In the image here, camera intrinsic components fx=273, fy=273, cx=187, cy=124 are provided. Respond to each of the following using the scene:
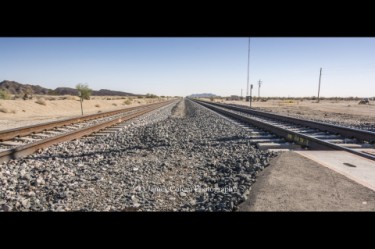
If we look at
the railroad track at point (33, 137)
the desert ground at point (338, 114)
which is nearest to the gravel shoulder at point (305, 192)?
the railroad track at point (33, 137)

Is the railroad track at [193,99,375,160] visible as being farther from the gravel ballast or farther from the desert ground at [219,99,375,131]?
the desert ground at [219,99,375,131]

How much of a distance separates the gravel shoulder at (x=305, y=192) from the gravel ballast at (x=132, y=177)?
29cm

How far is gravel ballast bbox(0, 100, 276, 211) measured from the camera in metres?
4.12

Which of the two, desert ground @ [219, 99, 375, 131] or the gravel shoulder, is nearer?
the gravel shoulder

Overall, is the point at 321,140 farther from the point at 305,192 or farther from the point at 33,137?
the point at 33,137

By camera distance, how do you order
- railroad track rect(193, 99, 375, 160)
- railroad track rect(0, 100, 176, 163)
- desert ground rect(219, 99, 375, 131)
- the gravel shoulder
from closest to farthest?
the gravel shoulder, railroad track rect(0, 100, 176, 163), railroad track rect(193, 99, 375, 160), desert ground rect(219, 99, 375, 131)

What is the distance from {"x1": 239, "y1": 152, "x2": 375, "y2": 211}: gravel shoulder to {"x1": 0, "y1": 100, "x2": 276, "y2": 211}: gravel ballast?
11.2 inches

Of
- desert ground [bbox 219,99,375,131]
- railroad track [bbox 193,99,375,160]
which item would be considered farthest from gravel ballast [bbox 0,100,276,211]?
desert ground [bbox 219,99,375,131]

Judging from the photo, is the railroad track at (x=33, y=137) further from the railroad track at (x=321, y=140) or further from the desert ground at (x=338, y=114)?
the desert ground at (x=338, y=114)

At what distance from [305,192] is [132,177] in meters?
3.10

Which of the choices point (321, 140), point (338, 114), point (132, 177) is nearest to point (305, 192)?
point (132, 177)
